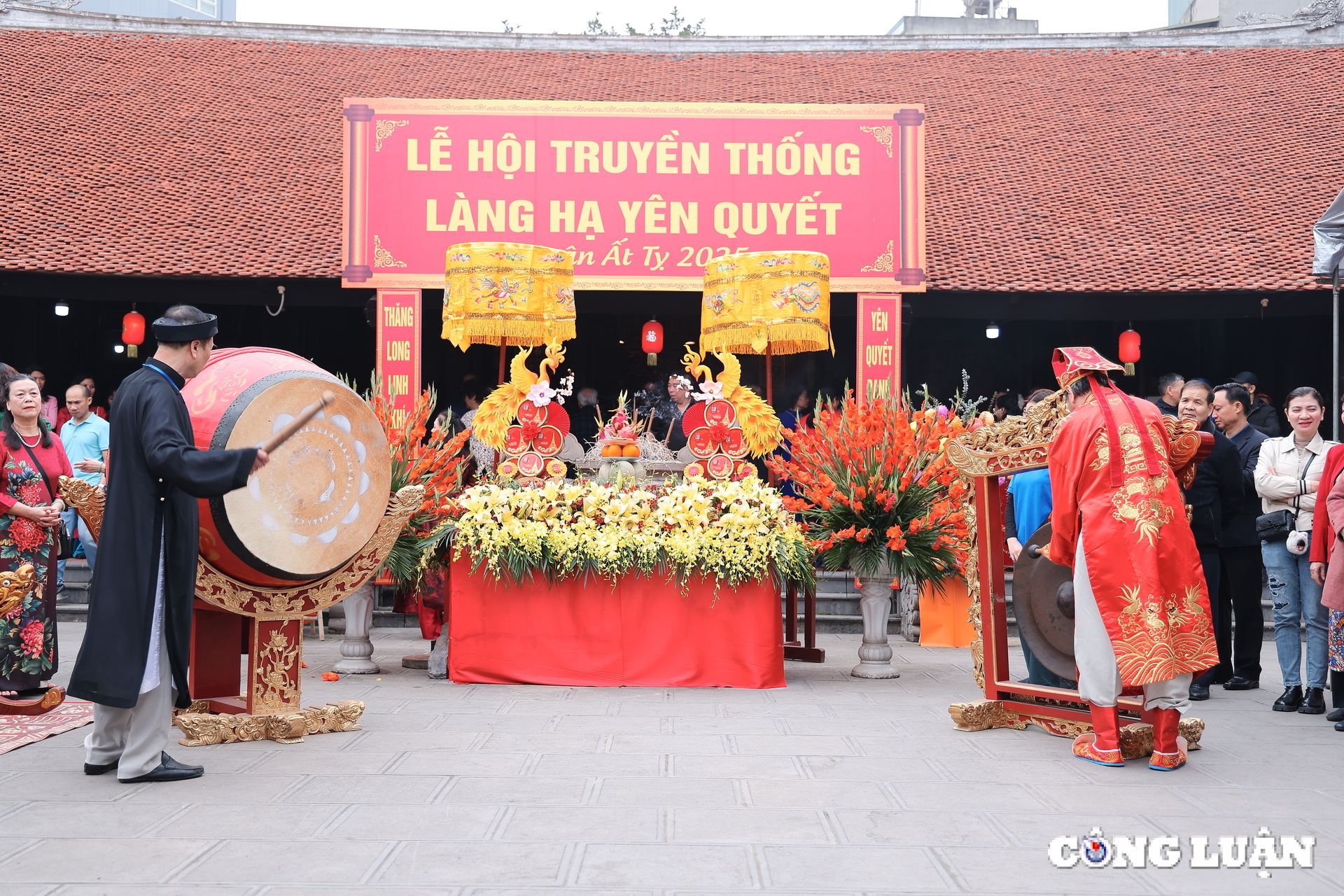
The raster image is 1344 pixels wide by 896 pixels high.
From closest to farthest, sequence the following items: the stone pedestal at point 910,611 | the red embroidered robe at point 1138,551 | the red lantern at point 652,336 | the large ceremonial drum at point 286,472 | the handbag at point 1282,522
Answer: the red embroidered robe at point 1138,551 < the large ceremonial drum at point 286,472 < the handbag at point 1282,522 < the stone pedestal at point 910,611 < the red lantern at point 652,336

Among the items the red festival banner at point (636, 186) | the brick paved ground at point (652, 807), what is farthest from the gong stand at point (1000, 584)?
the red festival banner at point (636, 186)

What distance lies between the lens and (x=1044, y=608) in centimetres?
512

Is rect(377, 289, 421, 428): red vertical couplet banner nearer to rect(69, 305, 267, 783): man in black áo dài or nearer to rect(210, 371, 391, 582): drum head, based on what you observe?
rect(210, 371, 391, 582): drum head

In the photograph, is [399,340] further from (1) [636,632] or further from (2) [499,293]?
(1) [636,632]

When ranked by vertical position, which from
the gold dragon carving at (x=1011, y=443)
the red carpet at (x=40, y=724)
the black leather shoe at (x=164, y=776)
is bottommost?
the red carpet at (x=40, y=724)

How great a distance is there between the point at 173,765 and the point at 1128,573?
3.42 m

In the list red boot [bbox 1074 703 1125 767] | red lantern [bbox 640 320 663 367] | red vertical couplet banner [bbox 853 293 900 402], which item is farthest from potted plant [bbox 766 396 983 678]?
red lantern [bbox 640 320 663 367]

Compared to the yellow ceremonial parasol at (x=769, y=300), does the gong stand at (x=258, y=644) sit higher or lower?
lower

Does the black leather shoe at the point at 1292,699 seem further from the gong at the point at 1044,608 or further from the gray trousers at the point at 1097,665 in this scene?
the gray trousers at the point at 1097,665

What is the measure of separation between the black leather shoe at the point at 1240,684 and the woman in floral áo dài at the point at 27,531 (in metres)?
5.79

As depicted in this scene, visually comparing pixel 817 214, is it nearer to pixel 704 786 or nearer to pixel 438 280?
pixel 438 280

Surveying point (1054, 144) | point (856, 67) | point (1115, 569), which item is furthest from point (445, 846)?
point (856, 67)

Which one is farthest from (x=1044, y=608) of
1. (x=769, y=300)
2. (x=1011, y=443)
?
(x=769, y=300)

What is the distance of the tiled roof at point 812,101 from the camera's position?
11820mm
